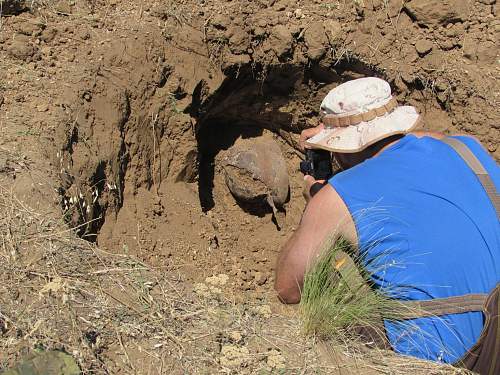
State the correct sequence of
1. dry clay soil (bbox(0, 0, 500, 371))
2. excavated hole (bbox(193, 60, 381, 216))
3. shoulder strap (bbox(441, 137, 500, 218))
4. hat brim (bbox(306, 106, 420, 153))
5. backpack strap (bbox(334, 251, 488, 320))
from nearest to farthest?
backpack strap (bbox(334, 251, 488, 320)) < shoulder strap (bbox(441, 137, 500, 218)) < hat brim (bbox(306, 106, 420, 153)) < dry clay soil (bbox(0, 0, 500, 371)) < excavated hole (bbox(193, 60, 381, 216))

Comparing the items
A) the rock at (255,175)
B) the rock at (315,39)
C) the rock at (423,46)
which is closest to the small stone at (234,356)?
the rock at (255,175)

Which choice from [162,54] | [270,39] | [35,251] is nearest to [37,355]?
[35,251]

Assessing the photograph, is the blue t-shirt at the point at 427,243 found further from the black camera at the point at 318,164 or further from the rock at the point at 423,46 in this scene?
the rock at the point at 423,46

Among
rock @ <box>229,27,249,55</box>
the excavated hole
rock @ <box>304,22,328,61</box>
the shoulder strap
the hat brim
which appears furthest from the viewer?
the excavated hole

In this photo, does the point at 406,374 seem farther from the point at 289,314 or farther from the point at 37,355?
the point at 37,355

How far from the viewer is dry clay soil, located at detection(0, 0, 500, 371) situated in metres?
3.68

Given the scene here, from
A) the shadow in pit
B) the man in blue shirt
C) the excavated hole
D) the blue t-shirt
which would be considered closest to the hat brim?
the man in blue shirt

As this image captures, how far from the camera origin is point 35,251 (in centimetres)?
264

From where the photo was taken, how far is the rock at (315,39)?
185 inches

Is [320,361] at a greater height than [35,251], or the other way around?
[35,251]

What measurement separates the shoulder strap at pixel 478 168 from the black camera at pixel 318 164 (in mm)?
636

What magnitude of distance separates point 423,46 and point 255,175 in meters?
1.56

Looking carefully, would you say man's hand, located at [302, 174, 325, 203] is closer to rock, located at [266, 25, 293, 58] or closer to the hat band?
the hat band

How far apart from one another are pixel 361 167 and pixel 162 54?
2080 mm
